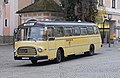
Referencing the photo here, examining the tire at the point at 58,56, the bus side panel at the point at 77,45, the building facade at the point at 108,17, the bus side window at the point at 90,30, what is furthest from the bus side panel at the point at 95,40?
the building facade at the point at 108,17

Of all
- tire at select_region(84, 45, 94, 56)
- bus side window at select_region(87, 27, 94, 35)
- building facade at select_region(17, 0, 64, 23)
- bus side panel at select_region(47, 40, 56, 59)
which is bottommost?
tire at select_region(84, 45, 94, 56)

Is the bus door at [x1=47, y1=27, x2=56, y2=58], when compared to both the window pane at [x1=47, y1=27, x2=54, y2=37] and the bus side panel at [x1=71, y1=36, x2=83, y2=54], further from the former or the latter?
the bus side panel at [x1=71, y1=36, x2=83, y2=54]

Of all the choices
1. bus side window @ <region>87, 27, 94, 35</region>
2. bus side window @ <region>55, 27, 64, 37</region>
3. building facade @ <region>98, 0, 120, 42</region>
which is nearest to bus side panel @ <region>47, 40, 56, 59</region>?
bus side window @ <region>55, 27, 64, 37</region>

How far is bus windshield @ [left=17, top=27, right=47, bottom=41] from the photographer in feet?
Answer: 74.0

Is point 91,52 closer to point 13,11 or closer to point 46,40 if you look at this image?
point 46,40

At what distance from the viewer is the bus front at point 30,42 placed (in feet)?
72.6

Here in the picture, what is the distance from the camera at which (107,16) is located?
180ft

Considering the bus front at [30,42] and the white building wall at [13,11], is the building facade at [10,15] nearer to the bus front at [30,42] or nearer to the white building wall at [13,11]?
the white building wall at [13,11]

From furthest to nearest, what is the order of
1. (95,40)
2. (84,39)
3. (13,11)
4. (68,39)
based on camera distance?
(13,11) → (95,40) → (84,39) → (68,39)

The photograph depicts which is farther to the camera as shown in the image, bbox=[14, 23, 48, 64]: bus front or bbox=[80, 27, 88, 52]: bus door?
bbox=[80, 27, 88, 52]: bus door

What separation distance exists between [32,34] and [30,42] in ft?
2.40

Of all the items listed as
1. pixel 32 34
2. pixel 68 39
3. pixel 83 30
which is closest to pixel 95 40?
pixel 83 30

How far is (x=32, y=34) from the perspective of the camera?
2273cm

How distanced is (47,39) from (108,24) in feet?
116
